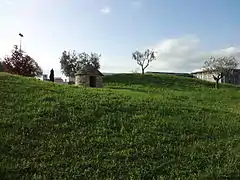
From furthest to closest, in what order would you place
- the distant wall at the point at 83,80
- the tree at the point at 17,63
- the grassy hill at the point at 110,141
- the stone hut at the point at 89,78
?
the tree at the point at 17,63
the stone hut at the point at 89,78
the distant wall at the point at 83,80
the grassy hill at the point at 110,141

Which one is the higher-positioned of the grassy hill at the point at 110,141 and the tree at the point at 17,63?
the tree at the point at 17,63

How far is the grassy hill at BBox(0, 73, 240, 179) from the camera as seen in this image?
390 inches

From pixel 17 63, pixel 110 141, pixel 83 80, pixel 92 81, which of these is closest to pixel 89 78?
pixel 92 81

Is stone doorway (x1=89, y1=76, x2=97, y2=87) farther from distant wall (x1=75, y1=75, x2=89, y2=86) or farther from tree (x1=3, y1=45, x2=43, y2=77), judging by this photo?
tree (x1=3, y1=45, x2=43, y2=77)

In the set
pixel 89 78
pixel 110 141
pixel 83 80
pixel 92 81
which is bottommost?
pixel 110 141

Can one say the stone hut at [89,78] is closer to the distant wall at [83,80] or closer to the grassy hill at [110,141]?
the distant wall at [83,80]

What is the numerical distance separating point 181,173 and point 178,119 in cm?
730

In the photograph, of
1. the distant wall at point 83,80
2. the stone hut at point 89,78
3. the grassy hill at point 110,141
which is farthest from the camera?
the stone hut at point 89,78

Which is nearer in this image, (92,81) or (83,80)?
(83,80)

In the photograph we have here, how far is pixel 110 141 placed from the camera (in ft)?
41.1

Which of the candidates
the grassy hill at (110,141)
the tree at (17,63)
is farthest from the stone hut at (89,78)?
the grassy hill at (110,141)

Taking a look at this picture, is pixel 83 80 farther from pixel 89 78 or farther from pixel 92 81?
pixel 92 81

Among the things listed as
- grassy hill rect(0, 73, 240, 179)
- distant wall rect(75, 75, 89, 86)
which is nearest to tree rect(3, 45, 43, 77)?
distant wall rect(75, 75, 89, 86)

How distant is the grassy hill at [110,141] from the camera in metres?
9.91
